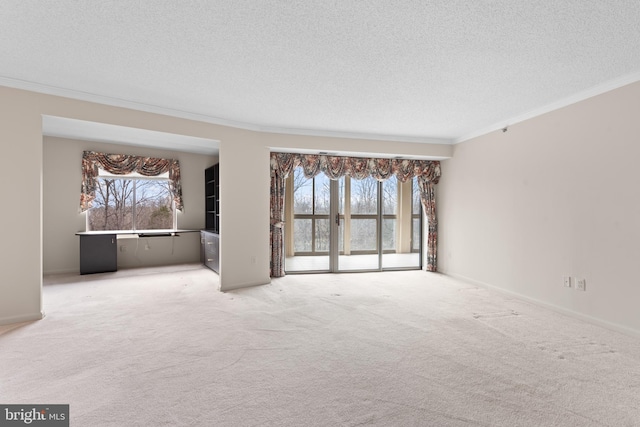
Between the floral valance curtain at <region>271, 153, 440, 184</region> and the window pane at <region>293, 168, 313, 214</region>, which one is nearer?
the floral valance curtain at <region>271, 153, 440, 184</region>

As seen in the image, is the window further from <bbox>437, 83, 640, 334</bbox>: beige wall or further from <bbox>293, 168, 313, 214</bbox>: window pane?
<bbox>437, 83, 640, 334</bbox>: beige wall

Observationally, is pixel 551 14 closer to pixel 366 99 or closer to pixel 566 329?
pixel 366 99

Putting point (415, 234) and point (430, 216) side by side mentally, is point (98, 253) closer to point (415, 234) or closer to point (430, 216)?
point (415, 234)

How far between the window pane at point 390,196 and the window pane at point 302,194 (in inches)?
58.8

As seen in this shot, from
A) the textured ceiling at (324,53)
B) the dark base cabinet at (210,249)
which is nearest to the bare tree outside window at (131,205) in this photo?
the dark base cabinet at (210,249)

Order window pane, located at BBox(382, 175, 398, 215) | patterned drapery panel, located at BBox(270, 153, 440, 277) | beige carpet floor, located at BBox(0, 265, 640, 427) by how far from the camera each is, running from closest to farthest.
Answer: beige carpet floor, located at BBox(0, 265, 640, 427)
patterned drapery panel, located at BBox(270, 153, 440, 277)
window pane, located at BBox(382, 175, 398, 215)

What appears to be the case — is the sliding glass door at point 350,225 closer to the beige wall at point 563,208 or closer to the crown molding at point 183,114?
the crown molding at point 183,114

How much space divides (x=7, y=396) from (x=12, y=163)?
2.45m

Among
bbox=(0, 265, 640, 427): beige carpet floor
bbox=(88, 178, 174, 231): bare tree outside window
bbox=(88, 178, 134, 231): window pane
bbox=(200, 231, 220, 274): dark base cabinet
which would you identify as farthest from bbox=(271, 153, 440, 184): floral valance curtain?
bbox=(88, 178, 134, 231): window pane

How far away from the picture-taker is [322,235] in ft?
19.9

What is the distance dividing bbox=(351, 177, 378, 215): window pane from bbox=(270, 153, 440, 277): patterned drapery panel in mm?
215

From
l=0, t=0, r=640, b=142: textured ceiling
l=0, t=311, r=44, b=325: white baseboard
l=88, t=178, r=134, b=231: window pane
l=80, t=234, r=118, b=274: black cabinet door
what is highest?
l=0, t=0, r=640, b=142: textured ceiling

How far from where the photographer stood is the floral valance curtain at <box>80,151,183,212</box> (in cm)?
580

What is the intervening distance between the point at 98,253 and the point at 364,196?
16.5ft
